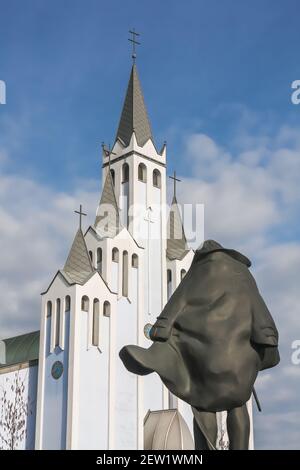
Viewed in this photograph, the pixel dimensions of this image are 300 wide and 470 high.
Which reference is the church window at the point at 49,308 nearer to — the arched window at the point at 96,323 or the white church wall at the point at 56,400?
the white church wall at the point at 56,400

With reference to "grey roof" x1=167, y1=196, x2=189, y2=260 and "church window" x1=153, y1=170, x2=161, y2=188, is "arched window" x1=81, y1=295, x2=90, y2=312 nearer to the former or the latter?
"grey roof" x1=167, y1=196, x2=189, y2=260

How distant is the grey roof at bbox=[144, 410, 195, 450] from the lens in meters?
33.8

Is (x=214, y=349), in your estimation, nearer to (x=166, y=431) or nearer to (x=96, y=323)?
(x=96, y=323)

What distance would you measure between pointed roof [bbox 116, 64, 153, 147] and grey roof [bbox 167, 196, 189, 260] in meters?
4.78

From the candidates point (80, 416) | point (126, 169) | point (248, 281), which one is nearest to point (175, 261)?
point (126, 169)

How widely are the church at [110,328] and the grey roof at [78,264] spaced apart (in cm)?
6

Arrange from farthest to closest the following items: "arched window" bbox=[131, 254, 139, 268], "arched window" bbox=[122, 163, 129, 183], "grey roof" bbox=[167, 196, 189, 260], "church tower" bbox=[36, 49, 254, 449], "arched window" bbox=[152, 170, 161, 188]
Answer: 1. "arched window" bbox=[152, 170, 161, 188]
2. "arched window" bbox=[122, 163, 129, 183]
3. "grey roof" bbox=[167, 196, 189, 260]
4. "arched window" bbox=[131, 254, 139, 268]
5. "church tower" bbox=[36, 49, 254, 449]

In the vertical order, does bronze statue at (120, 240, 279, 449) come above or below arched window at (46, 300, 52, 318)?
below

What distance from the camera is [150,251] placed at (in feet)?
129

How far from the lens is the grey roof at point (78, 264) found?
3481cm

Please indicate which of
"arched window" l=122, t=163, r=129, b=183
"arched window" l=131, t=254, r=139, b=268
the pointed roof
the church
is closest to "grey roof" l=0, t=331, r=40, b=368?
the church

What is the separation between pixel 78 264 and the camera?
3591 cm

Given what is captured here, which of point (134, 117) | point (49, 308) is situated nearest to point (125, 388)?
point (49, 308)
